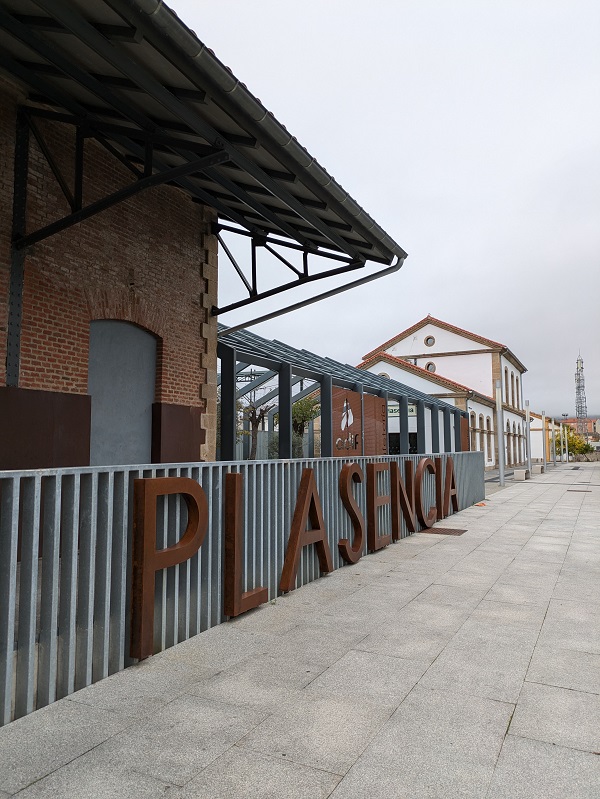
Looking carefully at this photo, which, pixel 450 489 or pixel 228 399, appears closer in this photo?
pixel 228 399

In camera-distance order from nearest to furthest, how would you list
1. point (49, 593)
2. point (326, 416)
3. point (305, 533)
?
point (49, 593), point (305, 533), point (326, 416)

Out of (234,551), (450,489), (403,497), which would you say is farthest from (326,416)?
(234,551)

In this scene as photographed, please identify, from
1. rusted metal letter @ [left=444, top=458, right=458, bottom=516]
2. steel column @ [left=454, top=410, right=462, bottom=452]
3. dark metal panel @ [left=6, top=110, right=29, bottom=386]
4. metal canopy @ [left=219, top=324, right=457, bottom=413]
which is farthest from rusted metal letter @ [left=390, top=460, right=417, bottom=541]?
steel column @ [left=454, top=410, right=462, bottom=452]

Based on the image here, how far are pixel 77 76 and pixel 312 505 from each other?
4.79 m

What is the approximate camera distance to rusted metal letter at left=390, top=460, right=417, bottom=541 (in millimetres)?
8633

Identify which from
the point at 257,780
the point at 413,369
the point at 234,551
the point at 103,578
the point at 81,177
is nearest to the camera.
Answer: the point at 257,780

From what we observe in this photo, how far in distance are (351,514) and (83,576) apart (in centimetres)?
415

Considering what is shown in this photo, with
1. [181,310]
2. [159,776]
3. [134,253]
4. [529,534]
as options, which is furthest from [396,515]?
[159,776]

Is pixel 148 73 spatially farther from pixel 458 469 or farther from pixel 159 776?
pixel 458 469

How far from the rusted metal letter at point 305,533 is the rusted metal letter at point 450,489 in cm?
603

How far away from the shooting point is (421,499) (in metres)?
9.77

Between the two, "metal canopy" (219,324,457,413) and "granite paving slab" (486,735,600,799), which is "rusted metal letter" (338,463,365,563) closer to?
"metal canopy" (219,324,457,413)

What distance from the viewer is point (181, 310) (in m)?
9.09

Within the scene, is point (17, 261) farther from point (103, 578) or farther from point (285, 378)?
point (285, 378)
